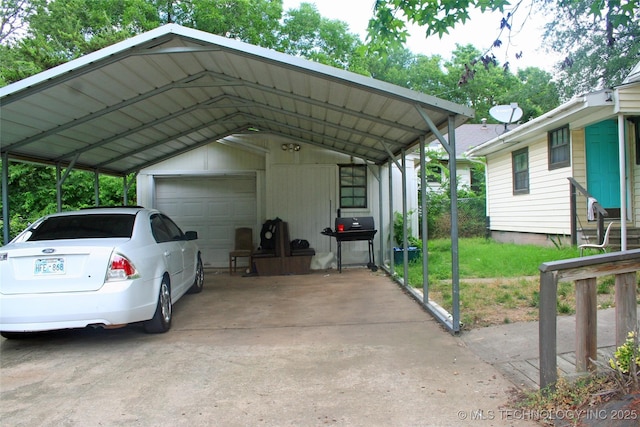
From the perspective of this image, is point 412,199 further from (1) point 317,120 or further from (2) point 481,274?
(1) point 317,120

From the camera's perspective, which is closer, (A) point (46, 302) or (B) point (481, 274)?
(A) point (46, 302)

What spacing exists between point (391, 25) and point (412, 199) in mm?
5430

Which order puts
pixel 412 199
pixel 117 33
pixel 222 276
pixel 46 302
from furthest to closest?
1. pixel 117 33
2. pixel 412 199
3. pixel 222 276
4. pixel 46 302

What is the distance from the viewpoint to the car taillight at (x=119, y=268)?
169 inches

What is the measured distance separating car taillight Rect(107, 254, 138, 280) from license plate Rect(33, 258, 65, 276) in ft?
1.42

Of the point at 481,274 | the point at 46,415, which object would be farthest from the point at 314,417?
the point at 481,274

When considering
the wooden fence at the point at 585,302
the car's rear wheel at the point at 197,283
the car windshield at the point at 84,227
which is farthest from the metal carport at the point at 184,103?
the car's rear wheel at the point at 197,283

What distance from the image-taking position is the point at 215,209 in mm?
11055

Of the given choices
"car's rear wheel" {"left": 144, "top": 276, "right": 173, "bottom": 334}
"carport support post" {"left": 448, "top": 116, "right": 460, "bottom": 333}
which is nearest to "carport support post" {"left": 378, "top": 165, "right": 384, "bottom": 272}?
"carport support post" {"left": 448, "top": 116, "right": 460, "bottom": 333}

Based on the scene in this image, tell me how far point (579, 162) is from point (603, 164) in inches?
19.2

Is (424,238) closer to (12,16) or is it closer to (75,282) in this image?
(75,282)

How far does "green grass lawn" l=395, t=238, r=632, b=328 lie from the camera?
542 centimetres

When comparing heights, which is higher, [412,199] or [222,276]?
[412,199]

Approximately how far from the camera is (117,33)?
50.9 ft
